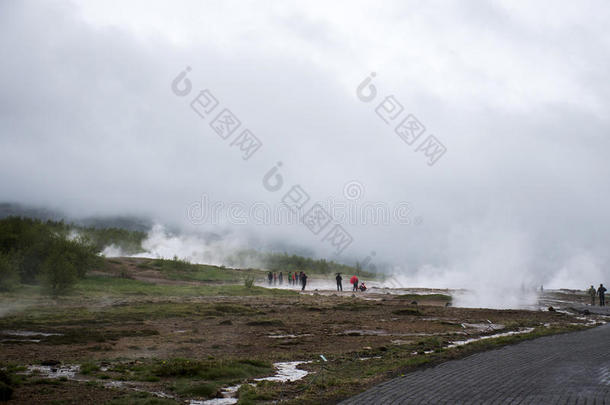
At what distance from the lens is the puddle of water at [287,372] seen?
1529 cm

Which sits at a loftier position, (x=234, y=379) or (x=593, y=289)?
(x=593, y=289)

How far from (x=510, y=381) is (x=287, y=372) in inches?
260

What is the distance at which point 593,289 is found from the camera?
53.3 m

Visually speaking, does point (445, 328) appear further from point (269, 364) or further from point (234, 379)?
point (234, 379)

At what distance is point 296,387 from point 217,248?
144 metres

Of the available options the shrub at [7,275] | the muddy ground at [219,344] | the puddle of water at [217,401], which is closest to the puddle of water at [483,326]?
the muddy ground at [219,344]

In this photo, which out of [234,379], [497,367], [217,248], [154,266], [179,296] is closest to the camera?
[234,379]

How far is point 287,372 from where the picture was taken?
1636 centimetres

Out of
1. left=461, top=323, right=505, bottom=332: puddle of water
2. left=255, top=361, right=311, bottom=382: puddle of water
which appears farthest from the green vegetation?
left=255, top=361, right=311, bottom=382: puddle of water

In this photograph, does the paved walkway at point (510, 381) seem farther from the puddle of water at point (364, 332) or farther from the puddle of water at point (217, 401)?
the puddle of water at point (364, 332)

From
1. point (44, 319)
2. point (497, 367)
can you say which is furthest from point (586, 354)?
point (44, 319)

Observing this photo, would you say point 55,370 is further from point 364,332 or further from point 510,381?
point 364,332

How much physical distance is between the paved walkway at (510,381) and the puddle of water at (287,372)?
2961mm

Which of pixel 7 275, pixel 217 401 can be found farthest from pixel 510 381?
pixel 7 275
